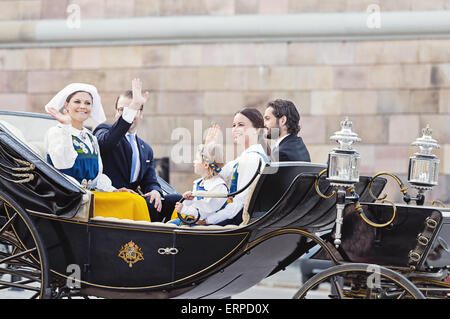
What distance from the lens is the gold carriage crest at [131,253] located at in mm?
3879

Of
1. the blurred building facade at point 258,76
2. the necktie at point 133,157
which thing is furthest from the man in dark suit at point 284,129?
the blurred building facade at point 258,76

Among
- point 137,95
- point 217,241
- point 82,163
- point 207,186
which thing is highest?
point 137,95

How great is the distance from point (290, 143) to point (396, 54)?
198 inches

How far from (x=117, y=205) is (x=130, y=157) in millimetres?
697

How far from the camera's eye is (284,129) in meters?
4.11

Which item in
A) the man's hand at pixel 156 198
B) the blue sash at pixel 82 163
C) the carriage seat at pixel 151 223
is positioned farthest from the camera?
the man's hand at pixel 156 198

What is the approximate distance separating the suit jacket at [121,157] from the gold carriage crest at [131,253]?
803mm

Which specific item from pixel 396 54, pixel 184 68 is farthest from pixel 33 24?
pixel 396 54

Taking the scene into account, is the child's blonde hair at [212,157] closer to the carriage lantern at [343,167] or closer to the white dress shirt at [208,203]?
the white dress shirt at [208,203]

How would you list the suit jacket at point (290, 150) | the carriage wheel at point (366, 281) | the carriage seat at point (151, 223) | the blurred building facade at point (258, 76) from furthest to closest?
the blurred building facade at point (258, 76), the suit jacket at point (290, 150), the carriage seat at point (151, 223), the carriage wheel at point (366, 281)

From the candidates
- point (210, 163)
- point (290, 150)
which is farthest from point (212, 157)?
point (290, 150)

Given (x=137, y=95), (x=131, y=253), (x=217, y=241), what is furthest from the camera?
(x=137, y=95)

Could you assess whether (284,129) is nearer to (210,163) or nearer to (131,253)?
(210,163)

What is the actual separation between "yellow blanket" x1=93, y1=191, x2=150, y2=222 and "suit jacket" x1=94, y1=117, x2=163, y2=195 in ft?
1.55
